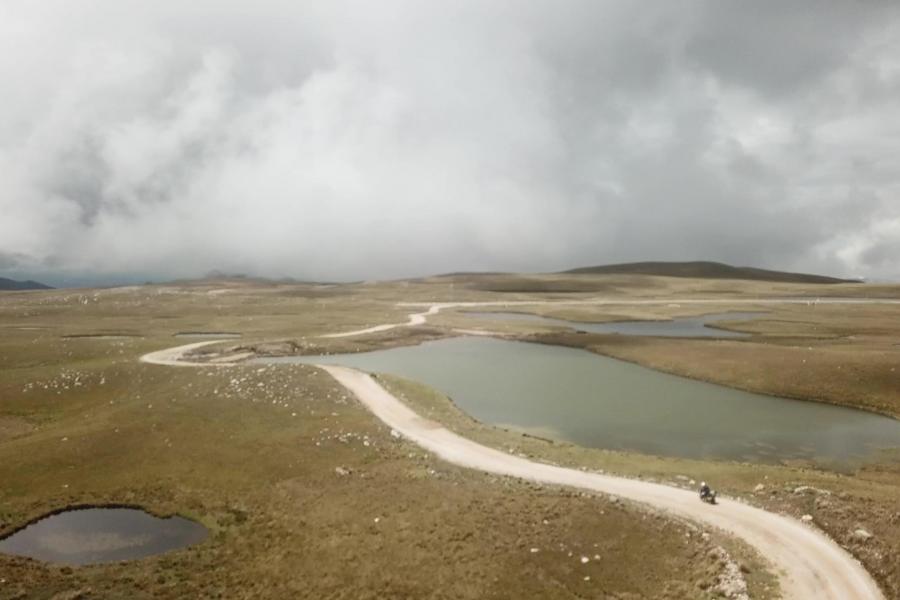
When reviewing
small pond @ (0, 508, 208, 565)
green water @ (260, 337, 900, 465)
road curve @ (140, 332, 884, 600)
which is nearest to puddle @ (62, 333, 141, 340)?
green water @ (260, 337, 900, 465)

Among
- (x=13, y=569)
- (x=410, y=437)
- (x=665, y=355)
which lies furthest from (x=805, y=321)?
(x=13, y=569)

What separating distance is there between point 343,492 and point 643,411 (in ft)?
A: 125

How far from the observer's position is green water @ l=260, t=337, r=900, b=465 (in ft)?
172

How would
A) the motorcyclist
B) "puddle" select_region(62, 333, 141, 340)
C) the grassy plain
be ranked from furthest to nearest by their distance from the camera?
"puddle" select_region(62, 333, 141, 340) → the motorcyclist → the grassy plain

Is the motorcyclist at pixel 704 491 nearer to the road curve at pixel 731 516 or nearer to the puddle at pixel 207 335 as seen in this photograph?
the road curve at pixel 731 516

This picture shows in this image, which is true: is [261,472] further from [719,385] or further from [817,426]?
[719,385]

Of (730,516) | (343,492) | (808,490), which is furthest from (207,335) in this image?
(808,490)

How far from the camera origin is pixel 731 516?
34875 mm

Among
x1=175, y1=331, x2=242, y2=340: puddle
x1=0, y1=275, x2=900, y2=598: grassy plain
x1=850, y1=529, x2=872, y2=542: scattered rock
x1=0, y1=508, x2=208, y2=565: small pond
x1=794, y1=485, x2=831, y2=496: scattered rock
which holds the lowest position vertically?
x1=0, y1=508, x2=208, y2=565: small pond

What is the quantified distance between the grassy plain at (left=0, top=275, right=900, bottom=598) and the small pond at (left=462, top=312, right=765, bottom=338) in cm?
4580

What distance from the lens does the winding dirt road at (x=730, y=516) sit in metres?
27.4

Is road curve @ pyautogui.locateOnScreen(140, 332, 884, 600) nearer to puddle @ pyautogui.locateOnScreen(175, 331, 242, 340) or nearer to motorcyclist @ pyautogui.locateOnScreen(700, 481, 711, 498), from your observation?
motorcyclist @ pyautogui.locateOnScreen(700, 481, 711, 498)

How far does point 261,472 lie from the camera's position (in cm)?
4556

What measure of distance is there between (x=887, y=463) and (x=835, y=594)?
1137 inches
